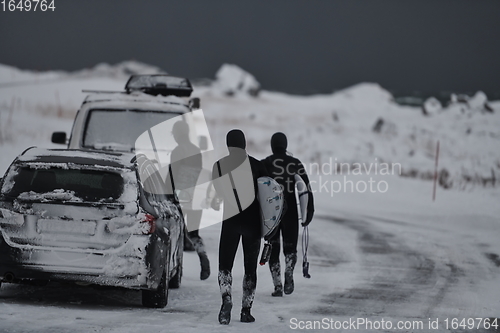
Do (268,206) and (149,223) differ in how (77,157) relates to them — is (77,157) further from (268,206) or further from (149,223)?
(268,206)

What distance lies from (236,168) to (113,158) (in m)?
1.54

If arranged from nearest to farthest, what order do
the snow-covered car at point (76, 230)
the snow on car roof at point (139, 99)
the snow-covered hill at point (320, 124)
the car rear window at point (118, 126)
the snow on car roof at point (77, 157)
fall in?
the snow-covered car at point (76, 230)
the snow on car roof at point (77, 157)
the car rear window at point (118, 126)
the snow on car roof at point (139, 99)
the snow-covered hill at point (320, 124)

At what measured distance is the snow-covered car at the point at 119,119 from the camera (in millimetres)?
13219

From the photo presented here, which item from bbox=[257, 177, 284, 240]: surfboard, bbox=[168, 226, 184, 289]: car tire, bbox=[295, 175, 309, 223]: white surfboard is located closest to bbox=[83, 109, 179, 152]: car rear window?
bbox=[168, 226, 184, 289]: car tire

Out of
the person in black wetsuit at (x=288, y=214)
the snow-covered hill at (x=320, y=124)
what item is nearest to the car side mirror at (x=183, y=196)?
the person in black wetsuit at (x=288, y=214)

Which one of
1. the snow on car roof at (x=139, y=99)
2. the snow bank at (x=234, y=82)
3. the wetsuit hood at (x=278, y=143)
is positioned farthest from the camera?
the snow bank at (x=234, y=82)

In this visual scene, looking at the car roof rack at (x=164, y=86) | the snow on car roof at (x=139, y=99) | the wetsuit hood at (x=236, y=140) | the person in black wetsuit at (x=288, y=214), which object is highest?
the car roof rack at (x=164, y=86)

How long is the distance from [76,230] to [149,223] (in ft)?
2.36

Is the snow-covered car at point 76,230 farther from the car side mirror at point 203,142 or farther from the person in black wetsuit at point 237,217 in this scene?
the car side mirror at point 203,142

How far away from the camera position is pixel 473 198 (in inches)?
942

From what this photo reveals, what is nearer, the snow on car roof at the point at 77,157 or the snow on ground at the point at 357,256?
the snow on ground at the point at 357,256

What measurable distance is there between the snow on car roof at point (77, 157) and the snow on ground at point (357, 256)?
1.39 metres

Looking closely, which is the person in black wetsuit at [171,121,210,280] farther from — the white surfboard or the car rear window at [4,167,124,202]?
the car rear window at [4,167,124,202]

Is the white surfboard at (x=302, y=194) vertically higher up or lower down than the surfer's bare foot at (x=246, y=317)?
higher up
